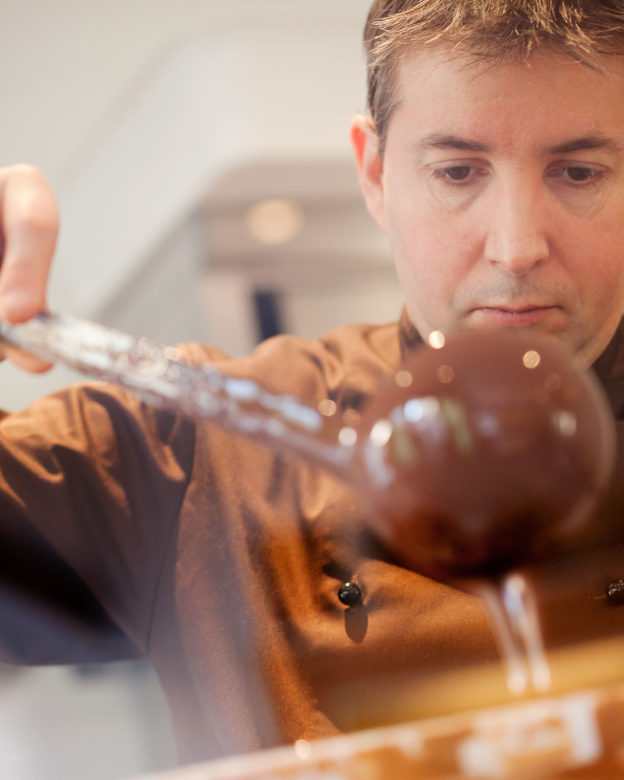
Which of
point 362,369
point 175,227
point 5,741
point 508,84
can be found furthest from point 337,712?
point 175,227

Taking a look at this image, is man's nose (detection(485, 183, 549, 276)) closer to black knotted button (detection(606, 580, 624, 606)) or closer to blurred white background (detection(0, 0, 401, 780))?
black knotted button (detection(606, 580, 624, 606))

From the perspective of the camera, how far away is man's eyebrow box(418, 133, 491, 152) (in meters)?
0.66

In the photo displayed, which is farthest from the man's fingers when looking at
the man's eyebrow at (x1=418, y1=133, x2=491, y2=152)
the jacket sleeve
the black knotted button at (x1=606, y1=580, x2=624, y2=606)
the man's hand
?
the black knotted button at (x1=606, y1=580, x2=624, y2=606)

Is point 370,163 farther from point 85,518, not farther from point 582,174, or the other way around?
point 85,518

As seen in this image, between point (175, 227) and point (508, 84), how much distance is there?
1.97 metres

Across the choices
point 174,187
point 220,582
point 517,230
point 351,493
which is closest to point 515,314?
point 517,230

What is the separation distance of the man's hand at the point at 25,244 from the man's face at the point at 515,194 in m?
0.27

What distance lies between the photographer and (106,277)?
2.75m

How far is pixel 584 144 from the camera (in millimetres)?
673

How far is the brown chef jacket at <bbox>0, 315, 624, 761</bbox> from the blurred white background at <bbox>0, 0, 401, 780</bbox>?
124 cm

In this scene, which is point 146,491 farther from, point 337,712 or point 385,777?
point 385,777

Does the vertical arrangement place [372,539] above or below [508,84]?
below

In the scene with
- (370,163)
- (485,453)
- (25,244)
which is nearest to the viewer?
(485,453)

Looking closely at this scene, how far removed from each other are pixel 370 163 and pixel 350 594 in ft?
1.23
